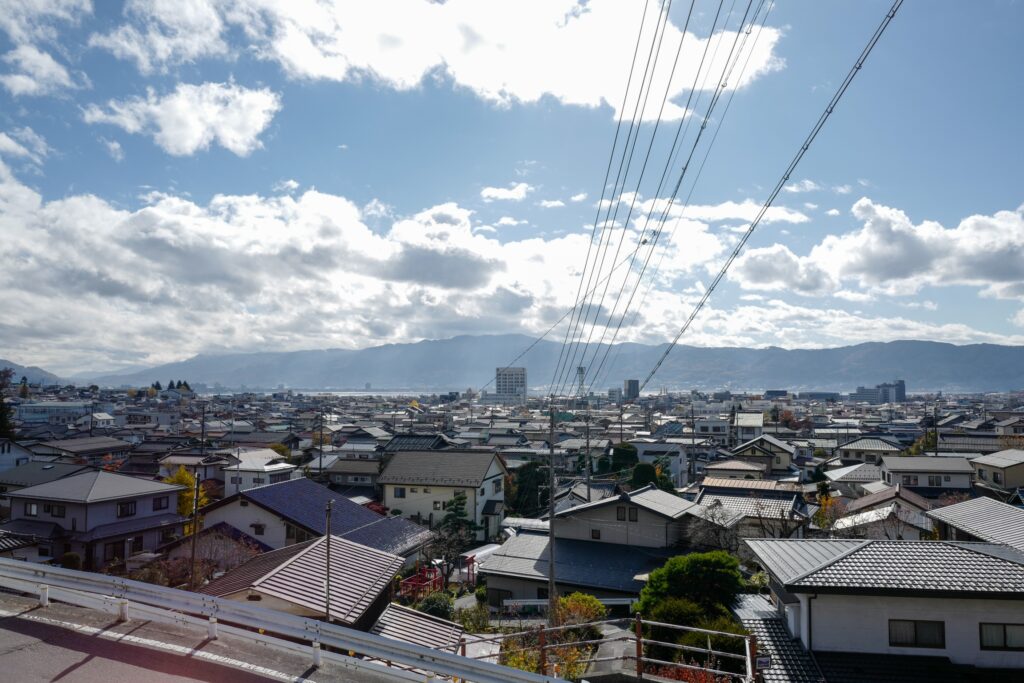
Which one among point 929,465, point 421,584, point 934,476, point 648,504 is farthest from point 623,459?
point 421,584

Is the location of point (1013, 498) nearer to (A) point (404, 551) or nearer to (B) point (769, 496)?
(B) point (769, 496)

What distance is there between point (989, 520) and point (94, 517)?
28.7 metres

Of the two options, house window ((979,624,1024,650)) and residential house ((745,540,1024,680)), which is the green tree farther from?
house window ((979,624,1024,650))

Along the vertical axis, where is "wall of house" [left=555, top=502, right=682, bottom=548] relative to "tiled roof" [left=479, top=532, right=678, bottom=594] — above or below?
above

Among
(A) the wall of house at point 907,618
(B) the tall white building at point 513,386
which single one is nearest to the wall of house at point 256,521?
(A) the wall of house at point 907,618

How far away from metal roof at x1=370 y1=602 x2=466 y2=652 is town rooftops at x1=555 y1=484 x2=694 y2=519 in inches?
470

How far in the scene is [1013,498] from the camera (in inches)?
1041

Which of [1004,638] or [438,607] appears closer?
[1004,638]

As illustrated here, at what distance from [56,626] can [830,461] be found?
165 feet

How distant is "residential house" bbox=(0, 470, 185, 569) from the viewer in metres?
21.2

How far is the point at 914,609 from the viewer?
898 centimetres

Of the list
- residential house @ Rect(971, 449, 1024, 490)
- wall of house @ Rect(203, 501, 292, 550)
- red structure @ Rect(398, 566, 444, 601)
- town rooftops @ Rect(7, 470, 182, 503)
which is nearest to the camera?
red structure @ Rect(398, 566, 444, 601)

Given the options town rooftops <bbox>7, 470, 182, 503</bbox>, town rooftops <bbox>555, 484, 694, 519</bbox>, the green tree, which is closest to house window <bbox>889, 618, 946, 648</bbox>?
town rooftops <bbox>555, 484, 694, 519</bbox>

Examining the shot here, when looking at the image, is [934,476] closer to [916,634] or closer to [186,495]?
[916,634]
